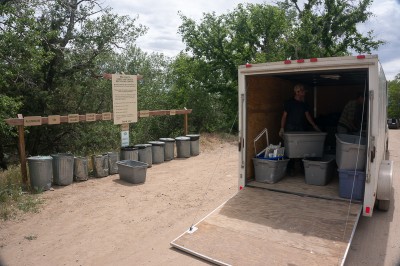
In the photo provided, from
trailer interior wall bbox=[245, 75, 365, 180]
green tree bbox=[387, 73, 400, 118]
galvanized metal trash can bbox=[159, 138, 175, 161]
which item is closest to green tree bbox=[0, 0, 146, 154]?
galvanized metal trash can bbox=[159, 138, 175, 161]

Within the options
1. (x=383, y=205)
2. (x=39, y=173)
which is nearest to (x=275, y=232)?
(x=383, y=205)

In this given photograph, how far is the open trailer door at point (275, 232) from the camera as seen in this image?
375 cm

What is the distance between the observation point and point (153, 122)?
16.3 metres

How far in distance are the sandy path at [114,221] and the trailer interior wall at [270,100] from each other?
4.92 ft

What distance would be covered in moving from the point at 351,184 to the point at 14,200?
607cm

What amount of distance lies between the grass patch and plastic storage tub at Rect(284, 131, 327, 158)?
4949 mm

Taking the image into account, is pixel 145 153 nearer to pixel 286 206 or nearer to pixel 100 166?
pixel 100 166

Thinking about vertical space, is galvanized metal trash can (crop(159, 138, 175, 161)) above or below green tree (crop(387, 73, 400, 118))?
below

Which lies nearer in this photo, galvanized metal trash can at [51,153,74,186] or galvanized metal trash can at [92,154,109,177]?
galvanized metal trash can at [51,153,74,186]

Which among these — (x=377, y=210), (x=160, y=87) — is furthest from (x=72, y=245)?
(x=160, y=87)

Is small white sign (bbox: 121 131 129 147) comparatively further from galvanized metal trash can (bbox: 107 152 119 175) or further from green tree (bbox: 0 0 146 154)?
green tree (bbox: 0 0 146 154)

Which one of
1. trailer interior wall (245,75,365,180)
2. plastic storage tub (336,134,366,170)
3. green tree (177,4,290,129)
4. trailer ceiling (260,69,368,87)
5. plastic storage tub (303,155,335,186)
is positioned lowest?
plastic storage tub (303,155,335,186)

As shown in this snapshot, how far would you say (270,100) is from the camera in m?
7.04

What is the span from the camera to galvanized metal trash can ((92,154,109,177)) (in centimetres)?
812
